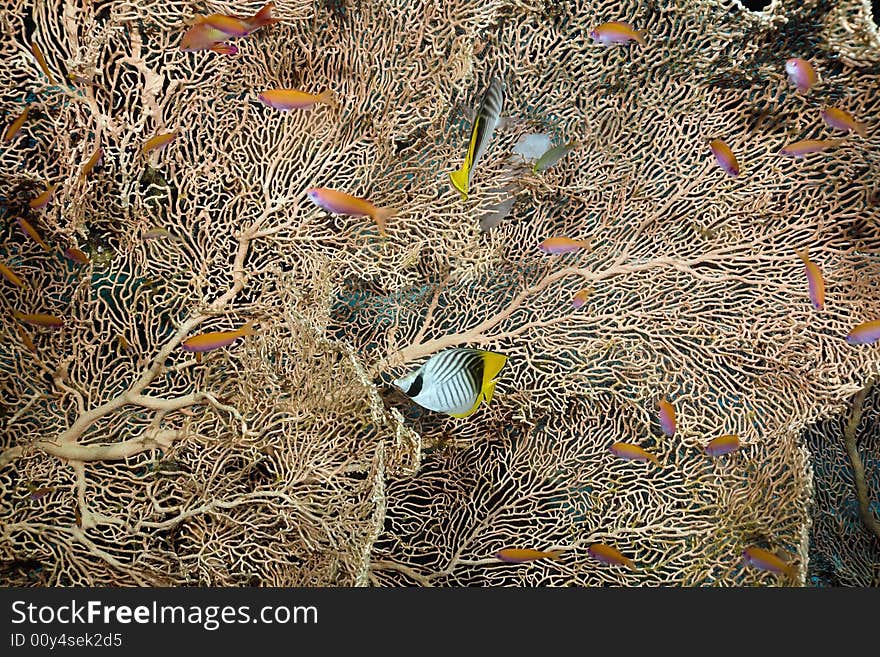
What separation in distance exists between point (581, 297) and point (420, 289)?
82 cm

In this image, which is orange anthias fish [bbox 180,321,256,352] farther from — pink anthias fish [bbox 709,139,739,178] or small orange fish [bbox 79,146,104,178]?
pink anthias fish [bbox 709,139,739,178]

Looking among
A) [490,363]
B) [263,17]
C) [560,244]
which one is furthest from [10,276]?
[560,244]

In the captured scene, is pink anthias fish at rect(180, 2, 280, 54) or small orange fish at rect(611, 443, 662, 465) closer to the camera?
pink anthias fish at rect(180, 2, 280, 54)

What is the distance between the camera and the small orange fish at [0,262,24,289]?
100 inches

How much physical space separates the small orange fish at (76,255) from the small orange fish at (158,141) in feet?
1.78

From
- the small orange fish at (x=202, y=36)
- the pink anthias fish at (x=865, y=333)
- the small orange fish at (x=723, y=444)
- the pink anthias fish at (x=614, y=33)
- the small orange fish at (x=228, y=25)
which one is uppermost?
the small orange fish at (x=228, y=25)

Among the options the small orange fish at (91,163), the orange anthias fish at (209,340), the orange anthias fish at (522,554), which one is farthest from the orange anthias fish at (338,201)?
the orange anthias fish at (522,554)

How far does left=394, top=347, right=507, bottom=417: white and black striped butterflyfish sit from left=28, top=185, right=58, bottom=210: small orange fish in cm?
181

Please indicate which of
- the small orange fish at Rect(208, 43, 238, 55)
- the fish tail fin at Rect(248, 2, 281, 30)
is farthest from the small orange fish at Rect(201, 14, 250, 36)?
the small orange fish at Rect(208, 43, 238, 55)

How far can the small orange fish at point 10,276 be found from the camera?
8.35 feet

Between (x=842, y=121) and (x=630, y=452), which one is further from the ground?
(x=842, y=121)

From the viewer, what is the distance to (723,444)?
2.88 m

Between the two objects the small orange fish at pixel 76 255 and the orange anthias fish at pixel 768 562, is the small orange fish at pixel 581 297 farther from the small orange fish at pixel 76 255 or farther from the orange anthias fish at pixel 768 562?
the small orange fish at pixel 76 255

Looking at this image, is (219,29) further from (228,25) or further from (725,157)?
(725,157)
